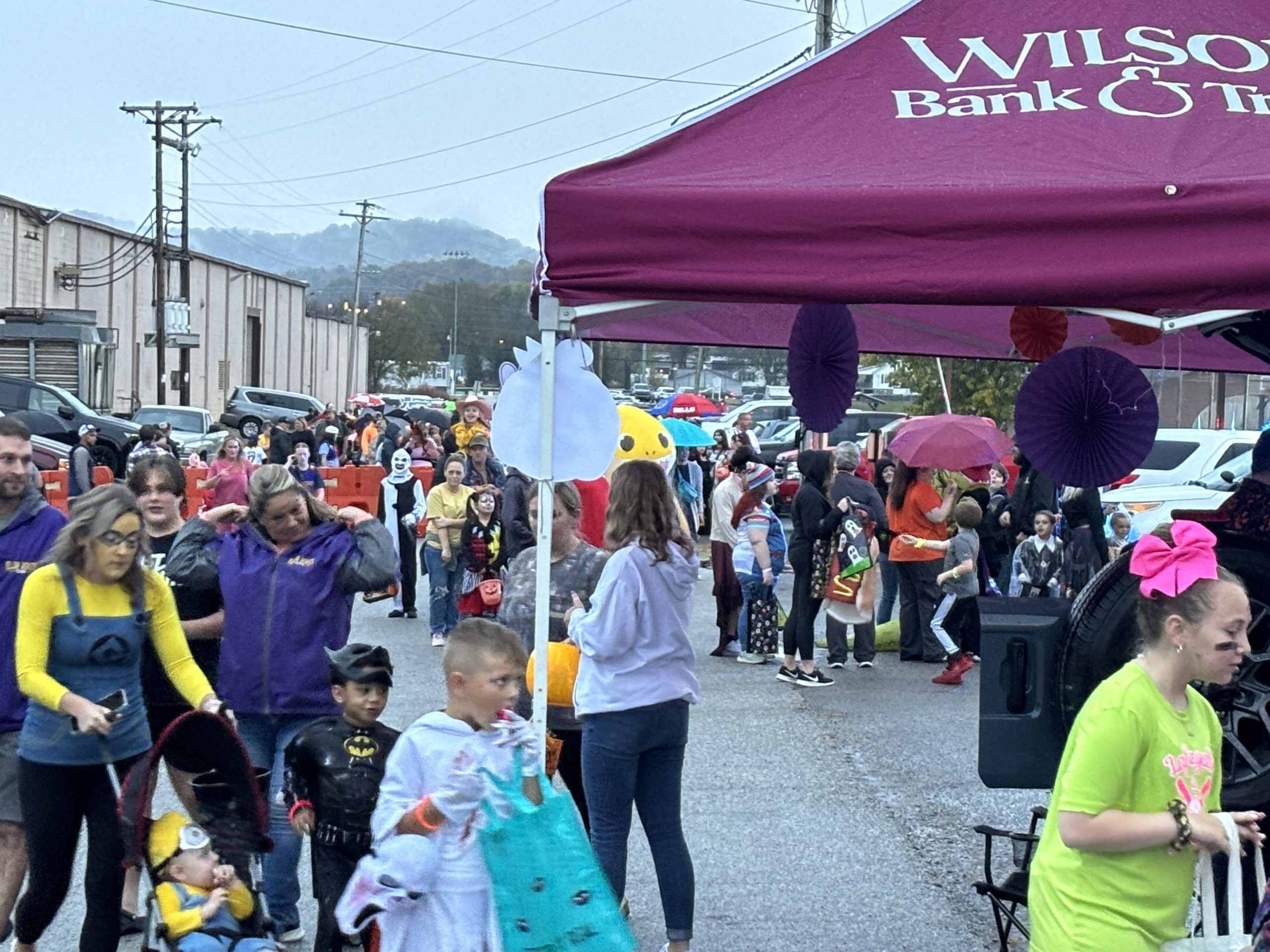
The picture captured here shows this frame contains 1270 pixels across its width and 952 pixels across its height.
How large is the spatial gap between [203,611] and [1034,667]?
9.61 ft

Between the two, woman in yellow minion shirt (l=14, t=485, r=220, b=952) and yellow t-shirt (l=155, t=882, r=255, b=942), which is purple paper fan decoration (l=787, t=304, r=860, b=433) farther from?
yellow t-shirt (l=155, t=882, r=255, b=942)

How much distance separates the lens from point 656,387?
4766 inches

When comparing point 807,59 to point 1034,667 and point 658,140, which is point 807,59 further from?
point 1034,667

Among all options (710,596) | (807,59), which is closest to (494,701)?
(807,59)

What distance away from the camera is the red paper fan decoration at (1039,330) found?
302 inches

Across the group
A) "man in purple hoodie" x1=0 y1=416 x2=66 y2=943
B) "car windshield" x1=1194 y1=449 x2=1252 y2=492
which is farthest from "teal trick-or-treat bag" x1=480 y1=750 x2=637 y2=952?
"car windshield" x1=1194 y1=449 x2=1252 y2=492

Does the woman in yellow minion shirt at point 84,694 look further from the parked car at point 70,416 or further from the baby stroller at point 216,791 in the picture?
the parked car at point 70,416

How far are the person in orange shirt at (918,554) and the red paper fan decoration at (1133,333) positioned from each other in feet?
14.3

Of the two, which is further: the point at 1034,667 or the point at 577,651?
the point at 577,651

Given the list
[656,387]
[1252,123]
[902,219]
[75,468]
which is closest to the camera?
[902,219]

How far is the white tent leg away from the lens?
494 cm

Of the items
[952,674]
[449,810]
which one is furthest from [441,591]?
[449,810]

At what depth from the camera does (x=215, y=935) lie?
4395 mm

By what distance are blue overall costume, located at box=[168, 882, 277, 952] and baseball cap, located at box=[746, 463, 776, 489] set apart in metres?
7.81
